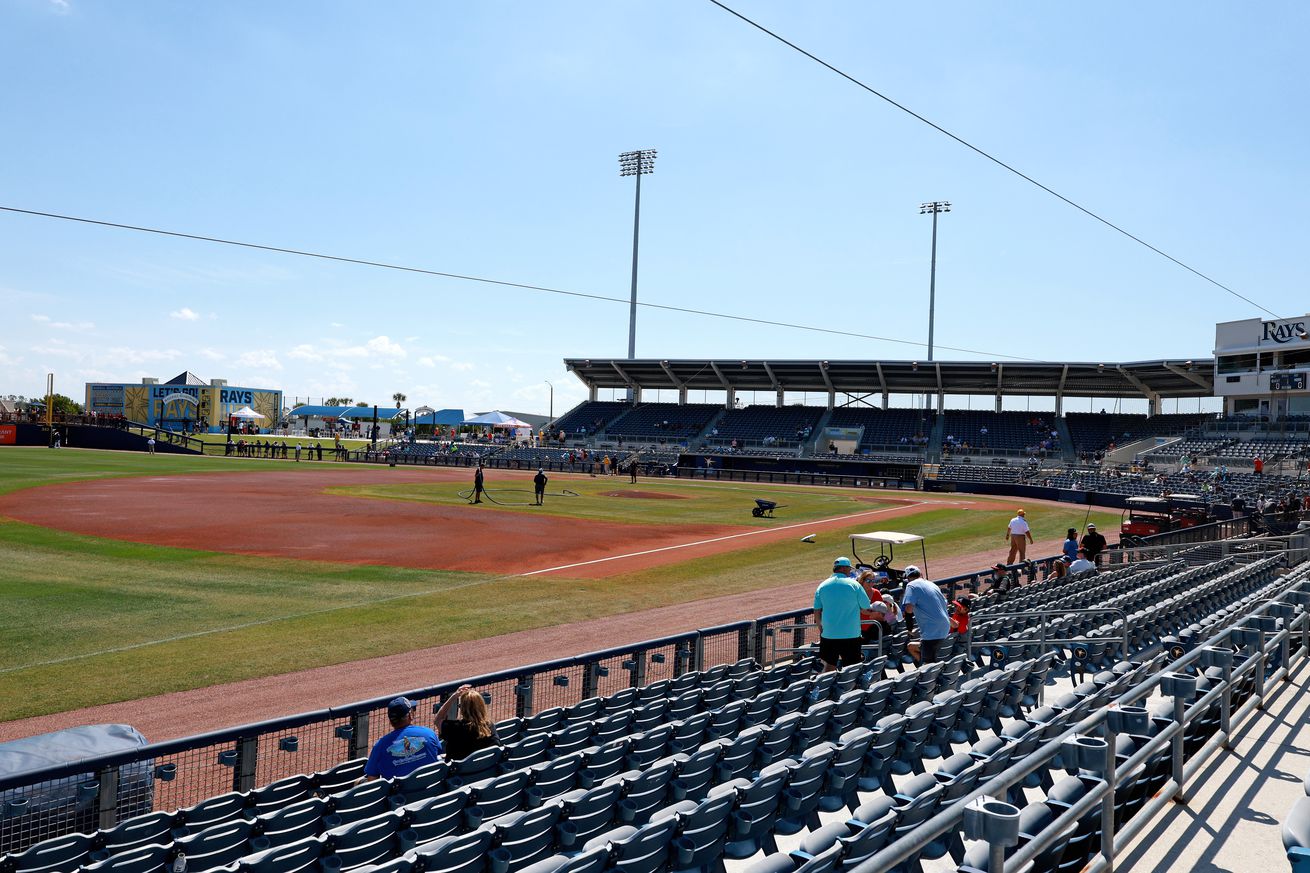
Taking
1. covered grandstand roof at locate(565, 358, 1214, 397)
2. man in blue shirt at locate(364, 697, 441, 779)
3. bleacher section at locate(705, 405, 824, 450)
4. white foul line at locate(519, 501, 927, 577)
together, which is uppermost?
covered grandstand roof at locate(565, 358, 1214, 397)

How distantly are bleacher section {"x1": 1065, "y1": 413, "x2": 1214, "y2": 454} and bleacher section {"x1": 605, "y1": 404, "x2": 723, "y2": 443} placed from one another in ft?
105

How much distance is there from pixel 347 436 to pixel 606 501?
8369cm

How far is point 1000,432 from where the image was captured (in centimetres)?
7038

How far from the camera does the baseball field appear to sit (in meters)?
13.6

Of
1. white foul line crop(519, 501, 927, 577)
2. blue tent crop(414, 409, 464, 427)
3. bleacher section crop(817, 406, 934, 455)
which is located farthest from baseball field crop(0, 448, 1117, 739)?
blue tent crop(414, 409, 464, 427)

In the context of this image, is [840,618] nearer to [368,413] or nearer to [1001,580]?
[1001,580]

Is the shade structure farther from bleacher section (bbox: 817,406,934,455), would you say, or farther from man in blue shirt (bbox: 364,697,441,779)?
man in blue shirt (bbox: 364,697,441,779)

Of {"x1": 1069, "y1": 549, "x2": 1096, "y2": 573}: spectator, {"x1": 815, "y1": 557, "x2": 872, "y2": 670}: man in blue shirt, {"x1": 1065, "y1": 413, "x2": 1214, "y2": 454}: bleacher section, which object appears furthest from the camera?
{"x1": 1065, "y1": 413, "x2": 1214, "y2": 454}: bleacher section

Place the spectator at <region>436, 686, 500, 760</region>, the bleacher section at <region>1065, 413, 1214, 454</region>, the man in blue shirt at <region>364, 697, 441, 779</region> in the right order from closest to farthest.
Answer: the man in blue shirt at <region>364, 697, 441, 779</region>, the spectator at <region>436, 686, 500, 760</region>, the bleacher section at <region>1065, 413, 1214, 454</region>

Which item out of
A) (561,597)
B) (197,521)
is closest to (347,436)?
(197,521)

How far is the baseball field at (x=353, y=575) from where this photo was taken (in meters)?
13.6

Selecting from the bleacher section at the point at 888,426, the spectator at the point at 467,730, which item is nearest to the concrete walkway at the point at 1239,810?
the spectator at the point at 467,730

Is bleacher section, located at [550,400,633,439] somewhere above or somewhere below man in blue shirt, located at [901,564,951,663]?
above

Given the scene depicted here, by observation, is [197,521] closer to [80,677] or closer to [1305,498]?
[80,677]
